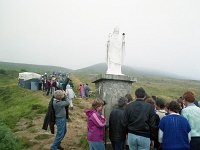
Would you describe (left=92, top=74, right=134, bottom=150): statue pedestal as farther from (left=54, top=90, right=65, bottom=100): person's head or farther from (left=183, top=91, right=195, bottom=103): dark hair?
(left=183, top=91, right=195, bottom=103): dark hair

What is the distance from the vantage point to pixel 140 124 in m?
6.55

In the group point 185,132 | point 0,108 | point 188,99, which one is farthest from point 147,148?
point 0,108

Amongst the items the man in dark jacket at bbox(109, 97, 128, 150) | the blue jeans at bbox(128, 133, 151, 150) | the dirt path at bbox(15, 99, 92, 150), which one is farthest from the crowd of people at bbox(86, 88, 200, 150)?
the dirt path at bbox(15, 99, 92, 150)

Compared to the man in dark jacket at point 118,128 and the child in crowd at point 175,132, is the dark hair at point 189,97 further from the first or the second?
the man in dark jacket at point 118,128

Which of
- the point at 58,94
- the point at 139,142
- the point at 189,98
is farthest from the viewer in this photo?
the point at 58,94

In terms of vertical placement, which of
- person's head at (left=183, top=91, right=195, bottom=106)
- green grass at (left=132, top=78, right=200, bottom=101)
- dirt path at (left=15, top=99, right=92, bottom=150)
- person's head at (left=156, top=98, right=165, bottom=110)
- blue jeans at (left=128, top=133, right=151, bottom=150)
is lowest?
green grass at (left=132, top=78, right=200, bottom=101)

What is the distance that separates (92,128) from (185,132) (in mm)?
2267

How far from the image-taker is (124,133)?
762 centimetres

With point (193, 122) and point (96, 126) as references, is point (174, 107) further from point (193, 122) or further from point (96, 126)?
point (96, 126)

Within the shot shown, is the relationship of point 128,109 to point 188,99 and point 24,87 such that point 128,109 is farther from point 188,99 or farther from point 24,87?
point 24,87

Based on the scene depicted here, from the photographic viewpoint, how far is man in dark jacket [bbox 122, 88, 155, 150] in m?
6.55

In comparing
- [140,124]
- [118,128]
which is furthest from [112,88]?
[140,124]

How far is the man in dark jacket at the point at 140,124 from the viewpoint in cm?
655

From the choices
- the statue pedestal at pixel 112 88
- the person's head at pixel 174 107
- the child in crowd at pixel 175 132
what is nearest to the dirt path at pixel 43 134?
the statue pedestal at pixel 112 88
